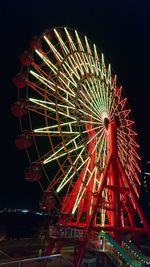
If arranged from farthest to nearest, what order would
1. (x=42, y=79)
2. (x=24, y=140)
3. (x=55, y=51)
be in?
1. (x=55, y=51)
2. (x=42, y=79)
3. (x=24, y=140)

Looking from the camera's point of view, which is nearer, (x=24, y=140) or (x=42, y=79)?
(x=24, y=140)

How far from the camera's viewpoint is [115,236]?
74.5 ft

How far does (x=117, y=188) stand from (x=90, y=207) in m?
2.38

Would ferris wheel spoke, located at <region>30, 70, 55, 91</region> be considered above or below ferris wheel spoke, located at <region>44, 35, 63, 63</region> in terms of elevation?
below

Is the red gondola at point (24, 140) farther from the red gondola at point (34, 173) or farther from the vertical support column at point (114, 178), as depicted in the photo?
the vertical support column at point (114, 178)

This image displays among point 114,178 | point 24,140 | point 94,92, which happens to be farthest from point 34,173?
point 94,92

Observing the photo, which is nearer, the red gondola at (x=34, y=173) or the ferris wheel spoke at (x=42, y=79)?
the red gondola at (x=34, y=173)

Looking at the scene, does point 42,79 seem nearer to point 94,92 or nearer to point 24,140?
point 94,92

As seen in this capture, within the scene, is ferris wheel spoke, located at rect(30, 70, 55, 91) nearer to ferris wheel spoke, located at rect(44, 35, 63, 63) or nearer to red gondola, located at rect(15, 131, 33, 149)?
ferris wheel spoke, located at rect(44, 35, 63, 63)

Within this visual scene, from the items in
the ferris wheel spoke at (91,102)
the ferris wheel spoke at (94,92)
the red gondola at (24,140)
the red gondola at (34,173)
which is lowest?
the red gondola at (34,173)

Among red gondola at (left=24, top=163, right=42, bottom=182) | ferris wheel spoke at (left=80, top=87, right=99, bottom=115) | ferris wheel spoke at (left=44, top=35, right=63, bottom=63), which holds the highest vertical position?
ferris wheel spoke at (left=44, top=35, right=63, bottom=63)

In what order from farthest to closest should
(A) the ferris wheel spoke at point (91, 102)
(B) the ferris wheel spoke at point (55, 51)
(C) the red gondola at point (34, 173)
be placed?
(A) the ferris wheel spoke at point (91, 102) < (B) the ferris wheel spoke at point (55, 51) < (C) the red gondola at point (34, 173)

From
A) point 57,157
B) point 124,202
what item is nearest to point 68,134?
point 57,157

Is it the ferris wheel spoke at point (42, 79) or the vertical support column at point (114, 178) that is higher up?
the ferris wheel spoke at point (42, 79)
